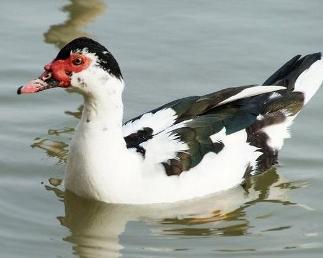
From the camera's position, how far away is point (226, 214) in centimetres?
909

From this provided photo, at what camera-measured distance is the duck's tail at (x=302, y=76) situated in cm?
1011

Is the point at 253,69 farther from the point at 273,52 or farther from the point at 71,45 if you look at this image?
the point at 71,45

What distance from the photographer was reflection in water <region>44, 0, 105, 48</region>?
1171 cm

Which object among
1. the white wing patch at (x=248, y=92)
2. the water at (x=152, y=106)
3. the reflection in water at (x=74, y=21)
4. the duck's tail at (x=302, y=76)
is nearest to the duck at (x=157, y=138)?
the white wing patch at (x=248, y=92)

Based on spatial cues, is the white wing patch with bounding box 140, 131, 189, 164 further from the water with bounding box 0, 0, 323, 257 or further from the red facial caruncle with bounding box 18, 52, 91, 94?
the red facial caruncle with bounding box 18, 52, 91, 94

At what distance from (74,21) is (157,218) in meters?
3.62

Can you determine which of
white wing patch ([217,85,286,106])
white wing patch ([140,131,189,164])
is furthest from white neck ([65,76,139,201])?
white wing patch ([217,85,286,106])

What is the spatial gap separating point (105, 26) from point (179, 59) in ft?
3.17

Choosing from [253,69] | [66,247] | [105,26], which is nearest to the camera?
[66,247]

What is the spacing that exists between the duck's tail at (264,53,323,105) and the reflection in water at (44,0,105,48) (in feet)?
7.77

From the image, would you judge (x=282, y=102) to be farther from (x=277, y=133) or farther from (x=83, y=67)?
(x=83, y=67)

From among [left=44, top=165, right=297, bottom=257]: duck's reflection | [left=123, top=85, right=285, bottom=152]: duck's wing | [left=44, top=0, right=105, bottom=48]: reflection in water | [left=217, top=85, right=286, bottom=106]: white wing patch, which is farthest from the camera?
[left=44, top=0, right=105, bottom=48]: reflection in water

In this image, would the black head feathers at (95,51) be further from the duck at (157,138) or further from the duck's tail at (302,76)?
the duck's tail at (302,76)

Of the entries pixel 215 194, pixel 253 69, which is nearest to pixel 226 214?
pixel 215 194
